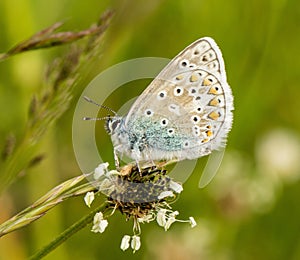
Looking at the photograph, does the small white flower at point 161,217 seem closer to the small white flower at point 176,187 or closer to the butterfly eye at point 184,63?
the small white flower at point 176,187

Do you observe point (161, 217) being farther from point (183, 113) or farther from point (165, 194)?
point (183, 113)

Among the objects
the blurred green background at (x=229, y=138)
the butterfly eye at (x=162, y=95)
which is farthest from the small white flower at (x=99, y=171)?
the blurred green background at (x=229, y=138)

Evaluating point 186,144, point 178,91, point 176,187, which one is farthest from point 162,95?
point 176,187

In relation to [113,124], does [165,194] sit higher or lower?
lower

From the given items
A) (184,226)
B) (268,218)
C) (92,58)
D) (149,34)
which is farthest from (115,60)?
(92,58)

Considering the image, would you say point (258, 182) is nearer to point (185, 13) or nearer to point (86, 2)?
point (185, 13)

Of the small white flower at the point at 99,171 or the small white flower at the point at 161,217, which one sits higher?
the small white flower at the point at 99,171
